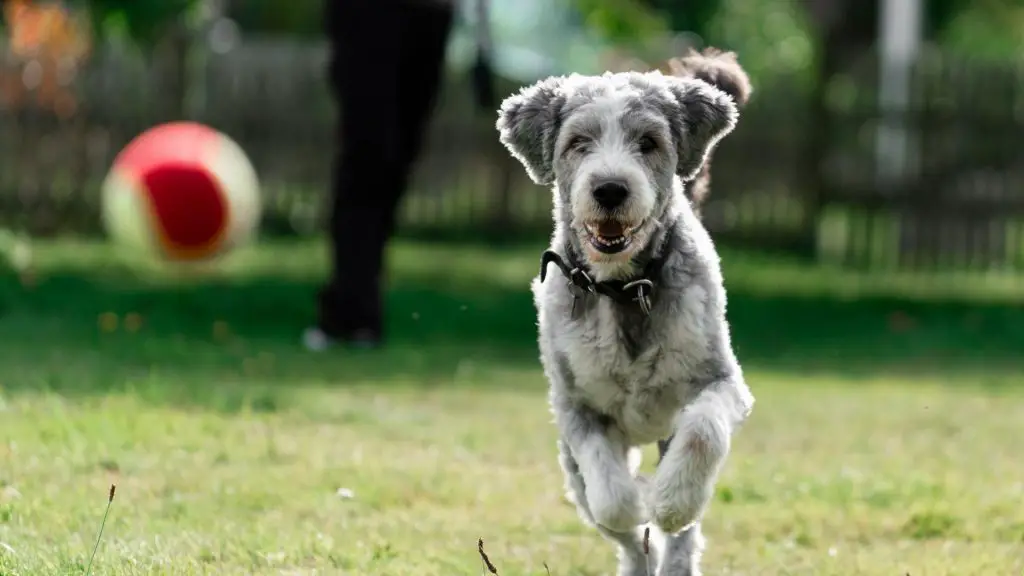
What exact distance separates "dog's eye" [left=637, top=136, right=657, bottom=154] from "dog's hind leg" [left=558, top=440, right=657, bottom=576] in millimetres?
909

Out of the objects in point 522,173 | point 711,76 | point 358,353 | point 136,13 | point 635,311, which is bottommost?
point 358,353

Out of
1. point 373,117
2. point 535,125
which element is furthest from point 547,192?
point 535,125

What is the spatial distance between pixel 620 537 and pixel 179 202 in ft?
20.2

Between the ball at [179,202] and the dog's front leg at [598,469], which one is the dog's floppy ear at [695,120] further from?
the ball at [179,202]

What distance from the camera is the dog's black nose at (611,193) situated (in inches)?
176

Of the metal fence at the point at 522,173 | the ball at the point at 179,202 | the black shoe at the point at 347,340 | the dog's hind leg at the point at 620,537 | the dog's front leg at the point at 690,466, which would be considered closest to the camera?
the dog's front leg at the point at 690,466

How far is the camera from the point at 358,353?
382 inches

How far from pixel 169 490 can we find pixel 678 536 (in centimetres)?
201

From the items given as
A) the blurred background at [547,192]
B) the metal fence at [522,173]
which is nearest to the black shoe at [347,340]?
the blurred background at [547,192]

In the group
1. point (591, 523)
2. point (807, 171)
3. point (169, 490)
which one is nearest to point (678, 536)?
point (591, 523)

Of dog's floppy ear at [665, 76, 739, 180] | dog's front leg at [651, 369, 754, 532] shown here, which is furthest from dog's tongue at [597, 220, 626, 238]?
dog's front leg at [651, 369, 754, 532]

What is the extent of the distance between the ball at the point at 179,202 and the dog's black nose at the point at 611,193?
20.2 feet

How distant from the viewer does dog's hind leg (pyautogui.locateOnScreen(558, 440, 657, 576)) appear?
186 inches

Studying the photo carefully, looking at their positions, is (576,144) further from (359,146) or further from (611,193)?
(359,146)
